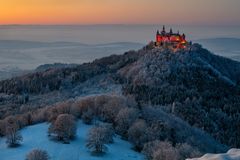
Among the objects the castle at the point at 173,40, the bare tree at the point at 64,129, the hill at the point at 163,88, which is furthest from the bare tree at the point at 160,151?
the castle at the point at 173,40

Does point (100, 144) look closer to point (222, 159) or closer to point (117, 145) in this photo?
point (117, 145)

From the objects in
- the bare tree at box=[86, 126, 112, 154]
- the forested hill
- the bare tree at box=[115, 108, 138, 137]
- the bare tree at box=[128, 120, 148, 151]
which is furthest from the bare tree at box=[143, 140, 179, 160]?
the forested hill

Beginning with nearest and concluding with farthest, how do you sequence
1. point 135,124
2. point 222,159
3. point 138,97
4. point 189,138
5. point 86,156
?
point 222,159 < point 86,156 < point 135,124 < point 189,138 < point 138,97

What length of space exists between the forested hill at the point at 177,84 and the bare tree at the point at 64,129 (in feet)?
142

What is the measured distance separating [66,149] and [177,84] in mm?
97257

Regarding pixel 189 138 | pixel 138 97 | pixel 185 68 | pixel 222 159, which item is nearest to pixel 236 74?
pixel 185 68

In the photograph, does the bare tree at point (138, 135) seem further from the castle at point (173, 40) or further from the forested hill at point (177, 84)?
the castle at point (173, 40)

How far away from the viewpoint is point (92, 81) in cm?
18225

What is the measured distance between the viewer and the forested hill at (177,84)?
121281 mm

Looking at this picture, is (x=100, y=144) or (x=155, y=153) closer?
(x=155, y=153)

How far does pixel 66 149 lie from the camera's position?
58656 millimetres

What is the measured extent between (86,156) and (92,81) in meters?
126

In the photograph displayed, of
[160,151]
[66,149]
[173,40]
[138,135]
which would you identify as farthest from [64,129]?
[173,40]

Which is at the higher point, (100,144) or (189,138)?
(100,144)
